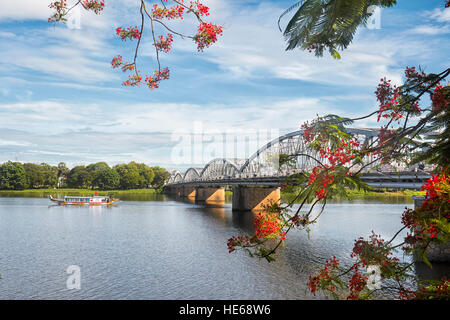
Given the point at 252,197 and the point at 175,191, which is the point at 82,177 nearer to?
the point at 175,191

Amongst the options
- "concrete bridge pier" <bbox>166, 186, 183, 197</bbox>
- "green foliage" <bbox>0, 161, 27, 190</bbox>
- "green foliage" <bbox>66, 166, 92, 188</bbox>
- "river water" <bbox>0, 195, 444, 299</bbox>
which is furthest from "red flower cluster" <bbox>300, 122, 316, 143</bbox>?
"green foliage" <bbox>66, 166, 92, 188</bbox>

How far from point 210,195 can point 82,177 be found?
75.1 m

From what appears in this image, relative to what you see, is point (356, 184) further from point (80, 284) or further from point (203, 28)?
point (80, 284)

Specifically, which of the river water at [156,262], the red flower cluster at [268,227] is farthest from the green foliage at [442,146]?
the river water at [156,262]

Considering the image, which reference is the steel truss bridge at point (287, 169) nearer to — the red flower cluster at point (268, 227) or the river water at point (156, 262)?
the red flower cluster at point (268, 227)

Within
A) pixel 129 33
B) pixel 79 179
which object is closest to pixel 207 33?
pixel 129 33

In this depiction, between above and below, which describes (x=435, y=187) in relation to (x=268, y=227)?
above

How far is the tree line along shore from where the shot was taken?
141000 mm

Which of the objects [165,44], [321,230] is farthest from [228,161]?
[165,44]

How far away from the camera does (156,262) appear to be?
83.6ft

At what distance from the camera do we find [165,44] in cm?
658

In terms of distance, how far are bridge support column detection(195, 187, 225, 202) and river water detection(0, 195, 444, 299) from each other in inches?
2302

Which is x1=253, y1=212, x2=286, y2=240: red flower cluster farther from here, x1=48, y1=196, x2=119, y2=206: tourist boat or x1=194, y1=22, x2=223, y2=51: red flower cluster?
x1=48, y1=196, x2=119, y2=206: tourist boat
